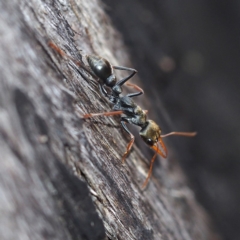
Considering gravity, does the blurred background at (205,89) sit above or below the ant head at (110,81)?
below

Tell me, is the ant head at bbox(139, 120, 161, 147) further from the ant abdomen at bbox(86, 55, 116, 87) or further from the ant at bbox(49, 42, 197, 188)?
the ant abdomen at bbox(86, 55, 116, 87)

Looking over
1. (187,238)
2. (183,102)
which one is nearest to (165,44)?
(183,102)

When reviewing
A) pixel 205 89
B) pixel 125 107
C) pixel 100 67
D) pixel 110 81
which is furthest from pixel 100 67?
pixel 205 89

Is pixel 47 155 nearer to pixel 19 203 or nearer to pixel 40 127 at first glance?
pixel 40 127

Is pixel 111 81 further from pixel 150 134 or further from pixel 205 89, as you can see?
pixel 205 89

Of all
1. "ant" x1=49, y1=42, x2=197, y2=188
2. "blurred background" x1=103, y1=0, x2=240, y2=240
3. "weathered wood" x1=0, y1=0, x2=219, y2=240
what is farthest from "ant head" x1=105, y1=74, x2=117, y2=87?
"blurred background" x1=103, y1=0, x2=240, y2=240

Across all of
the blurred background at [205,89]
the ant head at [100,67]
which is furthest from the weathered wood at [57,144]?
the blurred background at [205,89]

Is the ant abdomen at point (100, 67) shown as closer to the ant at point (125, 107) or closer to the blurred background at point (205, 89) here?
the ant at point (125, 107)
